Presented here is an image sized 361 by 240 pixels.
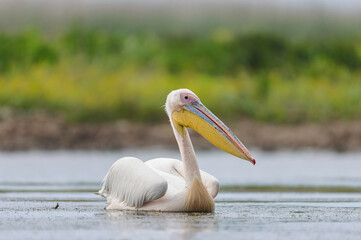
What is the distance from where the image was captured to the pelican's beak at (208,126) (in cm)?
925

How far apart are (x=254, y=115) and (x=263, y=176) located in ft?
26.1

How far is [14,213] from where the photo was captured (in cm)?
898

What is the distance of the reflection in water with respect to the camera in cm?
764

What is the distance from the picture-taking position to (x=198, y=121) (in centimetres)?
938

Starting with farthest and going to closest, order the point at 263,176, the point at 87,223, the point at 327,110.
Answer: the point at 327,110
the point at 263,176
the point at 87,223

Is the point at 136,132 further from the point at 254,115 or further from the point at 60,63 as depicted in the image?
the point at 60,63

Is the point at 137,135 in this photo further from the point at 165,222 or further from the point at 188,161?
the point at 165,222

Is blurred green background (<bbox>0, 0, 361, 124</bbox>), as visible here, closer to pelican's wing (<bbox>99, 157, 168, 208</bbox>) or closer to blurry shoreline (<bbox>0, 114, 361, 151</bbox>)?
blurry shoreline (<bbox>0, 114, 361, 151</bbox>)

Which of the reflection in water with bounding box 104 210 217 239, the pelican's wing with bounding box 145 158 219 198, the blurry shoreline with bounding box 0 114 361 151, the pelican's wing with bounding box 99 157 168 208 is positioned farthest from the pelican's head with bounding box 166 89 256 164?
the blurry shoreline with bounding box 0 114 361 151

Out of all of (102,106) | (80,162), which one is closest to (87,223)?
(80,162)

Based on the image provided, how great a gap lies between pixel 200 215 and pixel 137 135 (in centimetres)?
1208

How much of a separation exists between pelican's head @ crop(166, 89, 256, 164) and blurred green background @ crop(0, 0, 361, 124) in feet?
39.7

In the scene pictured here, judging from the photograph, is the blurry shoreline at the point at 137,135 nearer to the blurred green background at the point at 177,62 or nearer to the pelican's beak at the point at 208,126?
the blurred green background at the point at 177,62

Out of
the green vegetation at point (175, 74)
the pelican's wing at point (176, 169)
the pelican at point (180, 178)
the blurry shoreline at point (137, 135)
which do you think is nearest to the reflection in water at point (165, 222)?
the pelican at point (180, 178)
